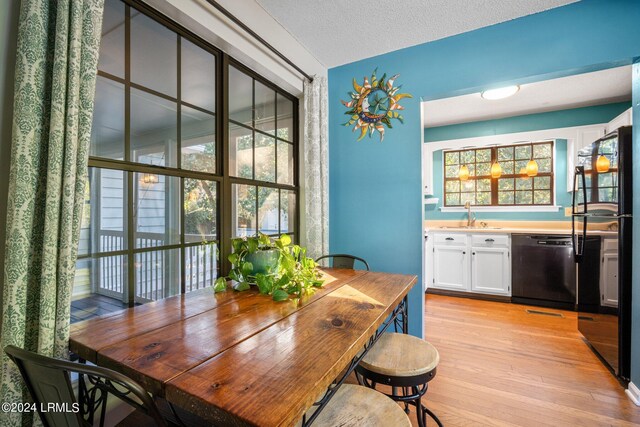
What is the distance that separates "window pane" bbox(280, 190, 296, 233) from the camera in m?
2.56

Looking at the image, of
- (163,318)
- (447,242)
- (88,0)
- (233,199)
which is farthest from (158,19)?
(447,242)

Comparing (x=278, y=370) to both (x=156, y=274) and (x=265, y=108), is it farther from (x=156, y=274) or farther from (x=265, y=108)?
(x=265, y=108)

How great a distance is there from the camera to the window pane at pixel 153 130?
1491mm

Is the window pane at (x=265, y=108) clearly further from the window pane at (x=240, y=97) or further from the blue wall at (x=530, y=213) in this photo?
the blue wall at (x=530, y=213)

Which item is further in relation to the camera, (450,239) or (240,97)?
(450,239)

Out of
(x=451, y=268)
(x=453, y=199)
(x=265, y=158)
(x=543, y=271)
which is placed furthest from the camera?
(x=453, y=199)

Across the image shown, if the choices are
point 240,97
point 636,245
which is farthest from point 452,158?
point 240,97

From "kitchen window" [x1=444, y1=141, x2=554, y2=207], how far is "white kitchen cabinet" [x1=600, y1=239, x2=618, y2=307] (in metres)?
2.19

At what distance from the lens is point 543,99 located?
12.0ft

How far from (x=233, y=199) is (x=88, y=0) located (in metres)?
1.22

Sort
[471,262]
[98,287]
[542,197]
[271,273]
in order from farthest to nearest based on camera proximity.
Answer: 1. [542,197]
2. [471,262]
3. [271,273]
4. [98,287]

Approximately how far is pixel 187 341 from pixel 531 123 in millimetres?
5036

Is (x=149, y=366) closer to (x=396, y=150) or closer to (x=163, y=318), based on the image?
→ (x=163, y=318)

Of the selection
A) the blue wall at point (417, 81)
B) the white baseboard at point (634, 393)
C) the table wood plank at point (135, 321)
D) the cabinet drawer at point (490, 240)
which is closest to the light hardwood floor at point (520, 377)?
the white baseboard at point (634, 393)
